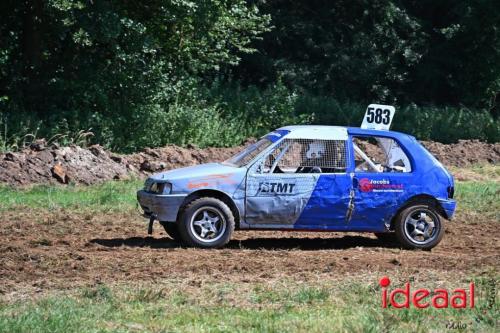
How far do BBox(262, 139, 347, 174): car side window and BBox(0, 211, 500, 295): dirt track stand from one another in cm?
111

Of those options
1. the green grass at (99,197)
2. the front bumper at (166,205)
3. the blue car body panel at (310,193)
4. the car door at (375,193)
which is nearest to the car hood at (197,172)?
the blue car body panel at (310,193)

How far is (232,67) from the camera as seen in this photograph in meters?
41.1

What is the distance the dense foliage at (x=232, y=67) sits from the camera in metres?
27.9

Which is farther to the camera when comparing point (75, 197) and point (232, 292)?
point (75, 197)

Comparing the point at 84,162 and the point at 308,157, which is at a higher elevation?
the point at 308,157

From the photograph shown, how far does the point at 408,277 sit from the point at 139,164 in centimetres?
1334

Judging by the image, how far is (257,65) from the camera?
41.2 meters

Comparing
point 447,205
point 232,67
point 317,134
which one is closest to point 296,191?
point 317,134

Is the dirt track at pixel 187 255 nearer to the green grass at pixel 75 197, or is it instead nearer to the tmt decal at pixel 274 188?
the tmt decal at pixel 274 188

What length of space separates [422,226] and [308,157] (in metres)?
1.86

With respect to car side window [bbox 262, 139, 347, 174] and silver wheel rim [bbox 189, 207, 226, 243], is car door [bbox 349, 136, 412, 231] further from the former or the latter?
silver wheel rim [bbox 189, 207, 226, 243]

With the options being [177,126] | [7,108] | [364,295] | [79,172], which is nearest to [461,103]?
[177,126]

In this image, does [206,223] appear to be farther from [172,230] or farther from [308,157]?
[308,157]

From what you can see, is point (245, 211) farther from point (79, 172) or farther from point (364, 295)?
point (79, 172)
